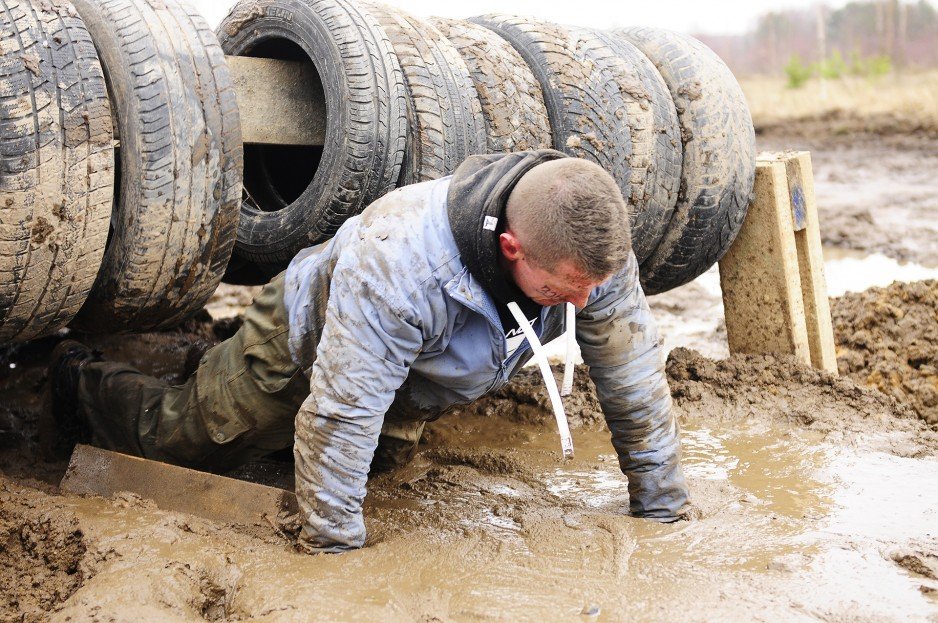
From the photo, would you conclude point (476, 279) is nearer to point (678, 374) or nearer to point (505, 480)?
point (505, 480)

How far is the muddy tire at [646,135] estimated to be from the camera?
163 inches

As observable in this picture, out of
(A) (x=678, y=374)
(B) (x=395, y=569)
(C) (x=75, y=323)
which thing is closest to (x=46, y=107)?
(C) (x=75, y=323)

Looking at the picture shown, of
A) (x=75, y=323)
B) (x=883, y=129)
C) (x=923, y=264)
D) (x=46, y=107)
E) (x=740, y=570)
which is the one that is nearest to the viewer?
(x=740, y=570)

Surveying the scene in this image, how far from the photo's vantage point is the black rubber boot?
399 cm

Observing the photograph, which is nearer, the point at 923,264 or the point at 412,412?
the point at 412,412

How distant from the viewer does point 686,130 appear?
432 centimetres

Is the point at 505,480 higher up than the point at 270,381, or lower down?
lower down

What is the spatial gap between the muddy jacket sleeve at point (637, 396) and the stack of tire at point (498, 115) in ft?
3.77

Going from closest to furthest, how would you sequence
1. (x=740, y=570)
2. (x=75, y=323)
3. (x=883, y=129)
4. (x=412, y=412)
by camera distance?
(x=740, y=570) < (x=412, y=412) < (x=75, y=323) < (x=883, y=129)

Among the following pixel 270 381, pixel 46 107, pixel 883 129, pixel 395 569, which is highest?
pixel 46 107

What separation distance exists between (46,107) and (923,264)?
647 cm

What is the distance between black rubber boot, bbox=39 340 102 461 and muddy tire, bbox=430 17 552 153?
1988mm

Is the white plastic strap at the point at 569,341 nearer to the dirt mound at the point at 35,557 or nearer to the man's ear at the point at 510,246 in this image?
the man's ear at the point at 510,246

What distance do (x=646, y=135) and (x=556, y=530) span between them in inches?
74.2
